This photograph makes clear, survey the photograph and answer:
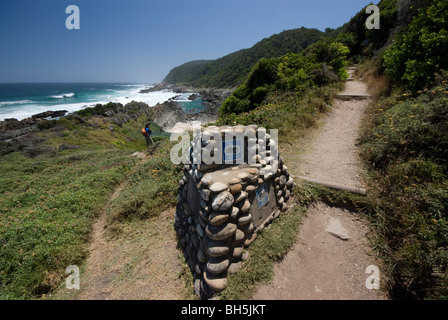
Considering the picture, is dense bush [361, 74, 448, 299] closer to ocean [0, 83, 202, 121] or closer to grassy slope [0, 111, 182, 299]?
grassy slope [0, 111, 182, 299]

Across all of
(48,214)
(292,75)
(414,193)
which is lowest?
(48,214)

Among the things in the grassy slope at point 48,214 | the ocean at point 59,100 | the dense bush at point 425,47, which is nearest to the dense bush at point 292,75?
the dense bush at point 425,47

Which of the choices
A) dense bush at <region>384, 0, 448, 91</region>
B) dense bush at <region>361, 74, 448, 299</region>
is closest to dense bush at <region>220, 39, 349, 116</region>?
dense bush at <region>384, 0, 448, 91</region>

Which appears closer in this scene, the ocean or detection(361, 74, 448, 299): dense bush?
detection(361, 74, 448, 299): dense bush

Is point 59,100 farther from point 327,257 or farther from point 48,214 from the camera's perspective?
point 327,257

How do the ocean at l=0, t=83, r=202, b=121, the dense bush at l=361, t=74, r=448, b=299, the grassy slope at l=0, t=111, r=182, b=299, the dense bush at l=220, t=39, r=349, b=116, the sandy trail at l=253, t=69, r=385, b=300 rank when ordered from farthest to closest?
the ocean at l=0, t=83, r=202, b=121 < the dense bush at l=220, t=39, r=349, b=116 < the grassy slope at l=0, t=111, r=182, b=299 < the sandy trail at l=253, t=69, r=385, b=300 < the dense bush at l=361, t=74, r=448, b=299

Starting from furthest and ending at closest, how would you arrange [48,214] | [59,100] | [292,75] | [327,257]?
[59,100]
[292,75]
[48,214]
[327,257]

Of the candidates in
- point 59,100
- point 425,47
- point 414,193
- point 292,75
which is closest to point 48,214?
point 414,193

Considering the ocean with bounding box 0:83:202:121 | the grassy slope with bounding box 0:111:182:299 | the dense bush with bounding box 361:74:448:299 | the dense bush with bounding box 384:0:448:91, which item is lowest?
the grassy slope with bounding box 0:111:182:299

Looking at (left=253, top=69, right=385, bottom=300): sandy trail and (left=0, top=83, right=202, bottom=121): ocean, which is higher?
(left=0, top=83, right=202, bottom=121): ocean

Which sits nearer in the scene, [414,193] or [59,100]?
[414,193]

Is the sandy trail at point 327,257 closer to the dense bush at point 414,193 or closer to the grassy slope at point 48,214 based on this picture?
the dense bush at point 414,193
